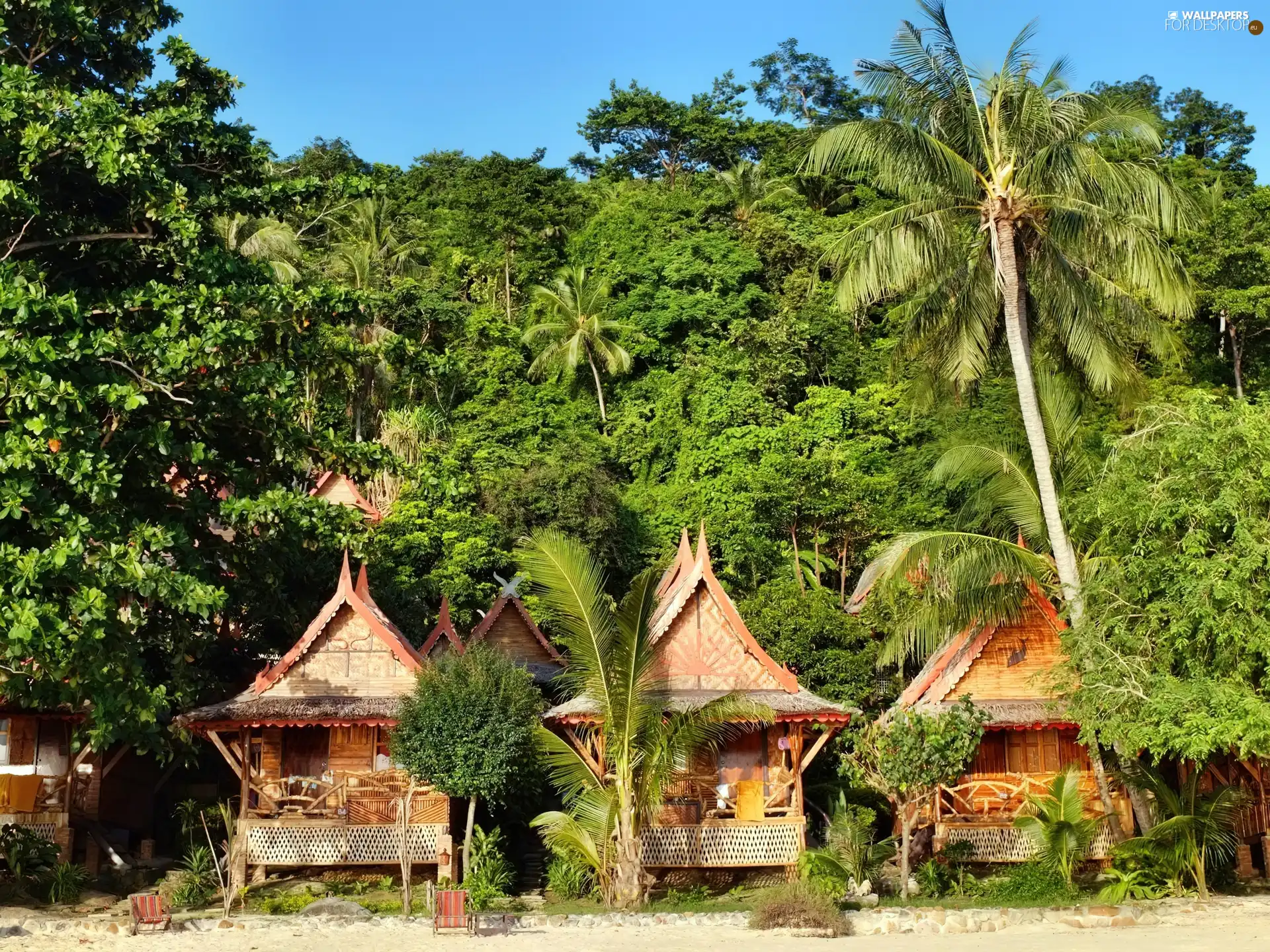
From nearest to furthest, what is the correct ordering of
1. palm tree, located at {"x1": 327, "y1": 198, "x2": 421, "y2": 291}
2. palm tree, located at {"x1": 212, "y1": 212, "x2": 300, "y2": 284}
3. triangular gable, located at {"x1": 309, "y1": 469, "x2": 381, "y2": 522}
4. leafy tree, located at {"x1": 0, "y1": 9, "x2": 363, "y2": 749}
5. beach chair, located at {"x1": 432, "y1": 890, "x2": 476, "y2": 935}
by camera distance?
leafy tree, located at {"x1": 0, "y1": 9, "x2": 363, "y2": 749} → beach chair, located at {"x1": 432, "y1": 890, "x2": 476, "y2": 935} → triangular gable, located at {"x1": 309, "y1": 469, "x2": 381, "y2": 522} → palm tree, located at {"x1": 212, "y1": 212, "x2": 300, "y2": 284} → palm tree, located at {"x1": 327, "y1": 198, "x2": 421, "y2": 291}

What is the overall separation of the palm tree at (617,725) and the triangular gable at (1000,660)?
13.7 feet

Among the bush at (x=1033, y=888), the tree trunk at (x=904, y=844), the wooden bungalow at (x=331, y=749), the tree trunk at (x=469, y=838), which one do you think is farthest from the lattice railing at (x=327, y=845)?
the bush at (x=1033, y=888)

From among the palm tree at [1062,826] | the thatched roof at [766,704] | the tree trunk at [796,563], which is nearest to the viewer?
the palm tree at [1062,826]

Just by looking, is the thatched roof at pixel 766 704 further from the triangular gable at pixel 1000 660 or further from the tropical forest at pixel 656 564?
the triangular gable at pixel 1000 660

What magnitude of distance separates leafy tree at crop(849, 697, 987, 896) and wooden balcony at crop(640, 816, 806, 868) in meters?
1.27

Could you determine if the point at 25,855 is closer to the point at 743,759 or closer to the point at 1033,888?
the point at 743,759

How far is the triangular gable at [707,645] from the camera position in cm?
1773

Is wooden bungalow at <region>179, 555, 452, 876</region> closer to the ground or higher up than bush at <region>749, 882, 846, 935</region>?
higher up

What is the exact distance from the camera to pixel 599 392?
35625 millimetres

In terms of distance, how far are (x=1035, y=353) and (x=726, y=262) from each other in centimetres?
1723

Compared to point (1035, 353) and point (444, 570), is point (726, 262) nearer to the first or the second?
point (444, 570)

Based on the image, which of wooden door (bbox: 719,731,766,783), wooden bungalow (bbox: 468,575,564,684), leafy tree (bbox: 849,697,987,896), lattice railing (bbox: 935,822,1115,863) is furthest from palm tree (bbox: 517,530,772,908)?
wooden bungalow (bbox: 468,575,564,684)

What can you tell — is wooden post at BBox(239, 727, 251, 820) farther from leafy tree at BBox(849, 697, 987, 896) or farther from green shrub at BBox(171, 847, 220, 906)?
leafy tree at BBox(849, 697, 987, 896)

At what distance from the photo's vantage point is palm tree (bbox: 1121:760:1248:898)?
1608 centimetres
